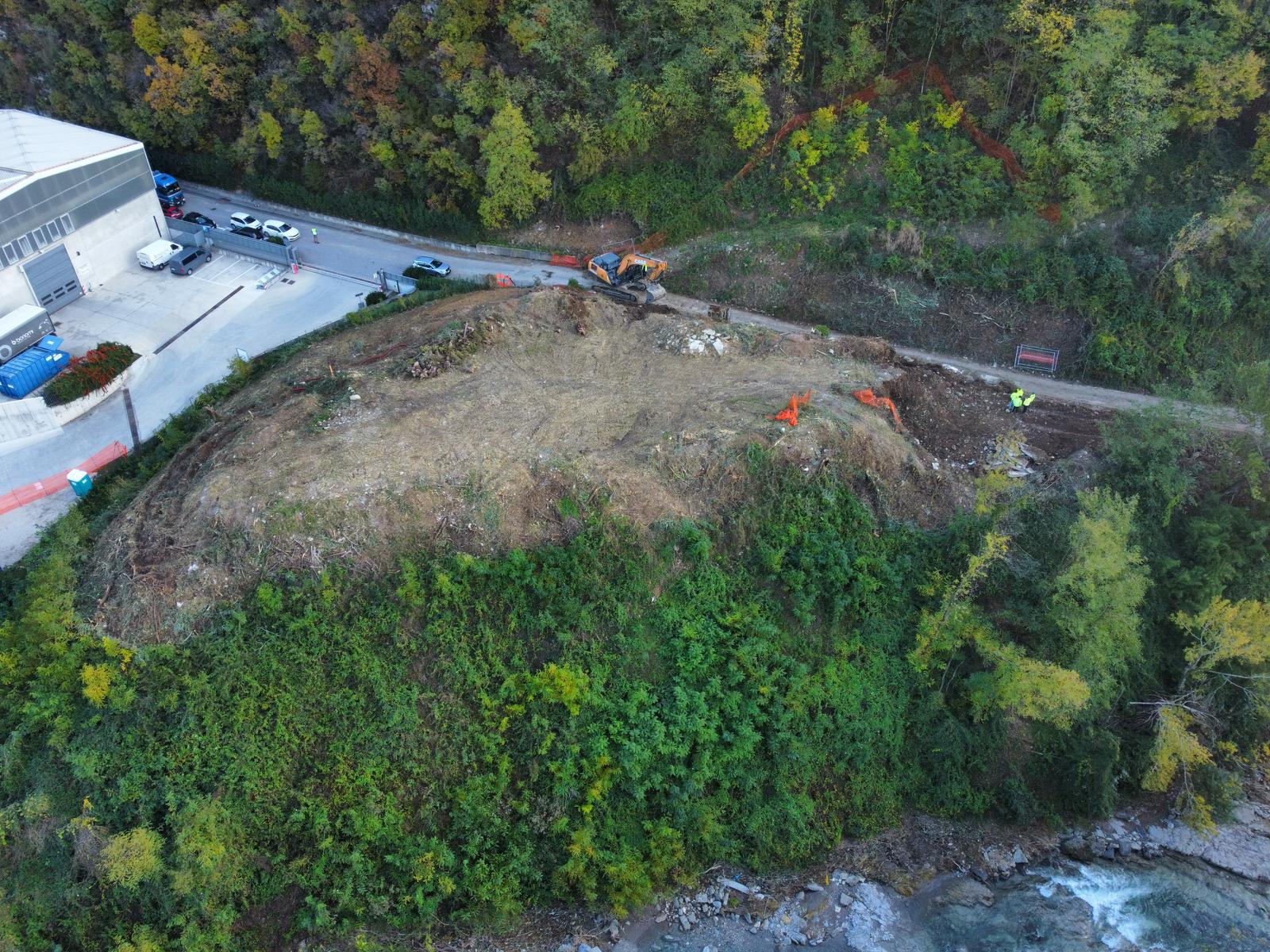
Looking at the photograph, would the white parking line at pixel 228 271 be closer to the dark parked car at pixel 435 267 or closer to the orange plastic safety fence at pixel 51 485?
the dark parked car at pixel 435 267

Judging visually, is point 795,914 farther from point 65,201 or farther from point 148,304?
point 65,201

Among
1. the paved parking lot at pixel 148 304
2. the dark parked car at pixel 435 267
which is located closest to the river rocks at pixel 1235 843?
the dark parked car at pixel 435 267

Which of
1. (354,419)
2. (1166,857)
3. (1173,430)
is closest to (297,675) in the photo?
(354,419)

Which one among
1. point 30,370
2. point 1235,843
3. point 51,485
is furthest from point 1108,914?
point 30,370

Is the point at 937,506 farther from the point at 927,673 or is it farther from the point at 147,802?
the point at 147,802

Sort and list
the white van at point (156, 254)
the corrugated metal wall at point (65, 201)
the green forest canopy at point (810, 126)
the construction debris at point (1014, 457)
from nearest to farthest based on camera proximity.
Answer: the construction debris at point (1014, 457) → the green forest canopy at point (810, 126) → the corrugated metal wall at point (65, 201) → the white van at point (156, 254)

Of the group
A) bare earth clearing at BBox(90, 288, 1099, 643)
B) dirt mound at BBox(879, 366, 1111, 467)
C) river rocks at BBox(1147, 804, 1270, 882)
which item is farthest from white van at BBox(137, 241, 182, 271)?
river rocks at BBox(1147, 804, 1270, 882)
